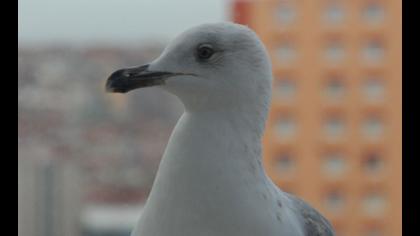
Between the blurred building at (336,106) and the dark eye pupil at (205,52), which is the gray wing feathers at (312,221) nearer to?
the dark eye pupil at (205,52)

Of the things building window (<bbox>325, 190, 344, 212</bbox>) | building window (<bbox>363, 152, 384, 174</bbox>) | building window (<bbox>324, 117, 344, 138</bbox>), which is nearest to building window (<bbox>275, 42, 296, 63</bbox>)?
building window (<bbox>324, 117, 344, 138</bbox>)

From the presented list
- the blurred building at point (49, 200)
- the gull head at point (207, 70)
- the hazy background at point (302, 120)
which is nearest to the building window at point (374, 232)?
the hazy background at point (302, 120)

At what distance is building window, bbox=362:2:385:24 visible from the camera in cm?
744

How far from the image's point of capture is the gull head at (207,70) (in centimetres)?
58

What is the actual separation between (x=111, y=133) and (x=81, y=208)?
134 centimetres

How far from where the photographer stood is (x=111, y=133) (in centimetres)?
787

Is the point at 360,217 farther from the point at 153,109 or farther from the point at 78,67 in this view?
the point at 78,67

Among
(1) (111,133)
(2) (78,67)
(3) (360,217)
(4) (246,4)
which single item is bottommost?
(3) (360,217)

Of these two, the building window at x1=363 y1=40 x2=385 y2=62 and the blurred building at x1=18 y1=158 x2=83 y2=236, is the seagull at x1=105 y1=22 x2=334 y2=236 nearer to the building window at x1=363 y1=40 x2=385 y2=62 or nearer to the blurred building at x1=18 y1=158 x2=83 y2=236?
the blurred building at x1=18 y1=158 x2=83 y2=236

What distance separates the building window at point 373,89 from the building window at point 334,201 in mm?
1038

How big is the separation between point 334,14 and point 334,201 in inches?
74.5
